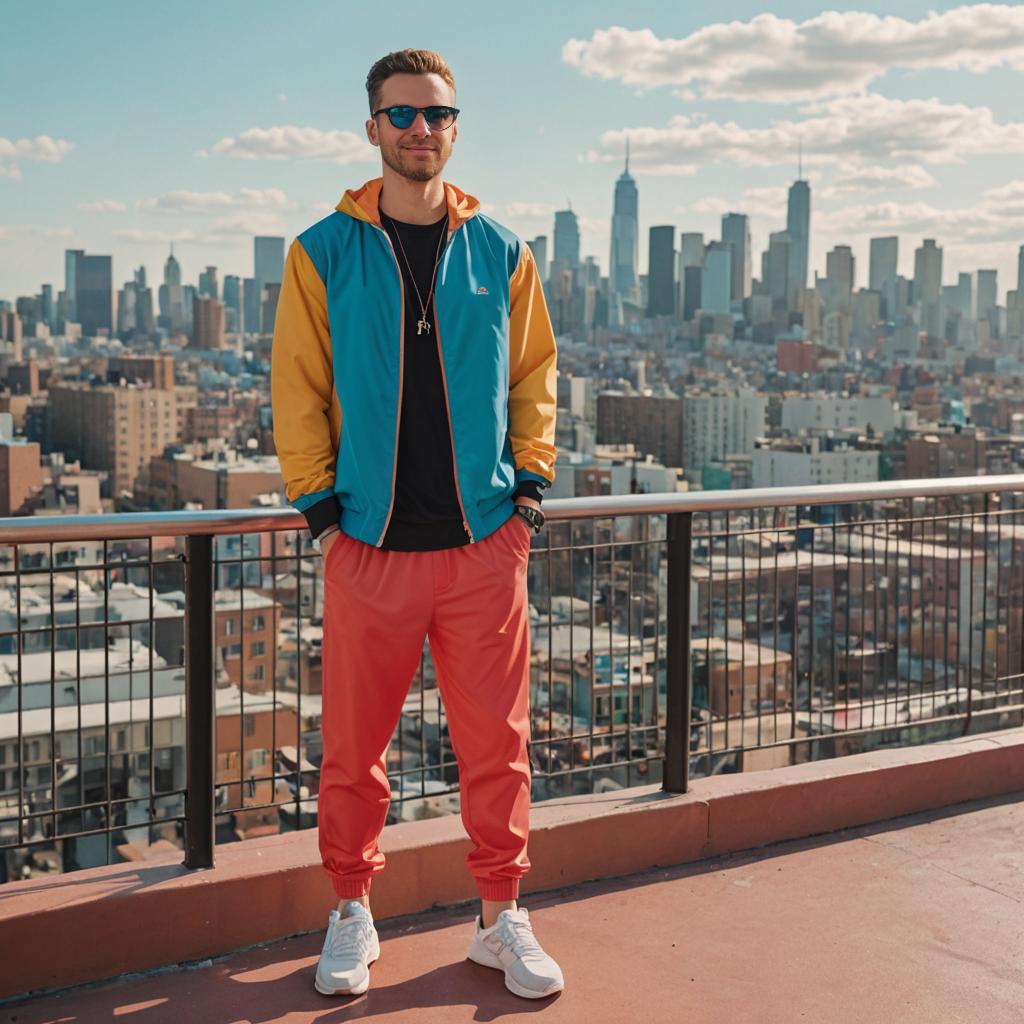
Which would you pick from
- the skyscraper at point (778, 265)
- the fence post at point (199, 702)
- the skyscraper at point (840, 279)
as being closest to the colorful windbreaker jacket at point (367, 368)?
the fence post at point (199, 702)

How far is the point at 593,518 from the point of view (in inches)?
132

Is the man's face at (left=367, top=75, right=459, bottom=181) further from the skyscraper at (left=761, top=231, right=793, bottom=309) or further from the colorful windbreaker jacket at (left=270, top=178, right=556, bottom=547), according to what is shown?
the skyscraper at (left=761, top=231, right=793, bottom=309)

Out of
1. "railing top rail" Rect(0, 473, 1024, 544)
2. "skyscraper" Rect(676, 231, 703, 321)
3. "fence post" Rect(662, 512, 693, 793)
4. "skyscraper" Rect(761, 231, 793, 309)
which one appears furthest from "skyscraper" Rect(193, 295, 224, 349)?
"fence post" Rect(662, 512, 693, 793)

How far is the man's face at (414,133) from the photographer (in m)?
2.63

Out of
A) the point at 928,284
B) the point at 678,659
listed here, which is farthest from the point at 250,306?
the point at 678,659

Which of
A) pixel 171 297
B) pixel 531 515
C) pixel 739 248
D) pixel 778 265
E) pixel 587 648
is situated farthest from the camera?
pixel 778 265

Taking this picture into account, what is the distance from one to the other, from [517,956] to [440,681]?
58cm

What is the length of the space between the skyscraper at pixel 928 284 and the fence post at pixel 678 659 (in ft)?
392

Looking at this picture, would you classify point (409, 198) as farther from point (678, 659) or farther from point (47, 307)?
point (47, 307)

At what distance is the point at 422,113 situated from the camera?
2.64m

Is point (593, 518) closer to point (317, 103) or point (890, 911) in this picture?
point (890, 911)

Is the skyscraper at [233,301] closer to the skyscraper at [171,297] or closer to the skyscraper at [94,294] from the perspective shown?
the skyscraper at [171,297]

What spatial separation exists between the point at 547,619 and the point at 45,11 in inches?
4820

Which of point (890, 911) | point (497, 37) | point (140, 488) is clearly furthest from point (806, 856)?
point (497, 37)
